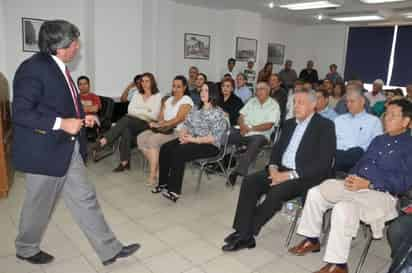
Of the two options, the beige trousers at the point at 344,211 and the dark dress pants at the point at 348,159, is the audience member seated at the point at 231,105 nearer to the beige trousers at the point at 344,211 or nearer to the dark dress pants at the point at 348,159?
the dark dress pants at the point at 348,159

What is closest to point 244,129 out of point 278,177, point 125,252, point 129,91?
point 278,177

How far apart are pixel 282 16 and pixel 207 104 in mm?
6712

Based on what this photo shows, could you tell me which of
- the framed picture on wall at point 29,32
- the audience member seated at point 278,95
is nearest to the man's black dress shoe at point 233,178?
the audience member seated at point 278,95

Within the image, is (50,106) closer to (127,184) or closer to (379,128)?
(127,184)

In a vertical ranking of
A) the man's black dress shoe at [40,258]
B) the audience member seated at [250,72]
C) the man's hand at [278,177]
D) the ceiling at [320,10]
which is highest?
the ceiling at [320,10]

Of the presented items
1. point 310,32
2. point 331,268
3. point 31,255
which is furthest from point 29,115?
point 310,32

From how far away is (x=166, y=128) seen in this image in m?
3.90

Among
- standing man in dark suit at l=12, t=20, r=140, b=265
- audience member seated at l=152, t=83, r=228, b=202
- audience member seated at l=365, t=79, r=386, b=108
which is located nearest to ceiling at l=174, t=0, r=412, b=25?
audience member seated at l=365, t=79, r=386, b=108

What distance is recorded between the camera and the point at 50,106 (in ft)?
6.04

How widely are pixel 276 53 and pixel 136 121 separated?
7.05m

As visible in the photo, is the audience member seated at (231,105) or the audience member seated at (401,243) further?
the audience member seated at (231,105)

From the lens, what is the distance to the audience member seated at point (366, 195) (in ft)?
7.05

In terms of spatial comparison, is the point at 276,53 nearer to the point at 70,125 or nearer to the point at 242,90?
the point at 242,90

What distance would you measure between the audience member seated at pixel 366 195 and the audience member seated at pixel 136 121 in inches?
98.2
